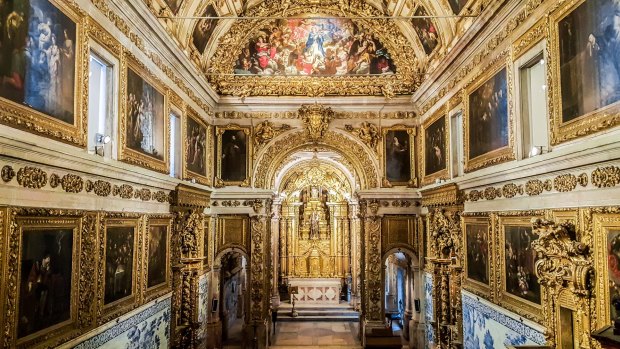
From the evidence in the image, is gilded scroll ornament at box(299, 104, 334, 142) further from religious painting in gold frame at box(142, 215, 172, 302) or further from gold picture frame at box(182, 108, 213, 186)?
religious painting in gold frame at box(142, 215, 172, 302)

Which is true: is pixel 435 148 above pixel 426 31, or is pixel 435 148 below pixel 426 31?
below

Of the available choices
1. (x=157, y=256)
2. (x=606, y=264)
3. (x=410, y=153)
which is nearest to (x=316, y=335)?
(x=410, y=153)

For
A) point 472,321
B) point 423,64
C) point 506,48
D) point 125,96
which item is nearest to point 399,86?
point 423,64

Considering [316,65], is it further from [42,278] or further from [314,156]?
[42,278]

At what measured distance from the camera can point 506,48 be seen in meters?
9.72

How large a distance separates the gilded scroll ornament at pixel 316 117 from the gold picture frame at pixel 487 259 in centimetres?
663

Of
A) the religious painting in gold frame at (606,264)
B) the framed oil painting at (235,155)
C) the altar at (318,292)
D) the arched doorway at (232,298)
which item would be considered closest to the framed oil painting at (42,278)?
the religious painting in gold frame at (606,264)

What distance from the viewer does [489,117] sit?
10.6 meters

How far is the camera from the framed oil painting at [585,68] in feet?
20.5

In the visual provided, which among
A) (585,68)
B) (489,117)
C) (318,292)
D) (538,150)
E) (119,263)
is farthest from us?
(318,292)

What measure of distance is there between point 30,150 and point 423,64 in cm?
1306


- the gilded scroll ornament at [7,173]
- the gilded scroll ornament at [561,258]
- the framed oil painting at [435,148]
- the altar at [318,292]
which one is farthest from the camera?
the altar at [318,292]

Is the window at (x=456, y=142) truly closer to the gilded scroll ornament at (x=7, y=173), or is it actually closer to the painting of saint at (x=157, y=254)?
the painting of saint at (x=157, y=254)

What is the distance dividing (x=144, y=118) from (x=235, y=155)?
6.83 m
